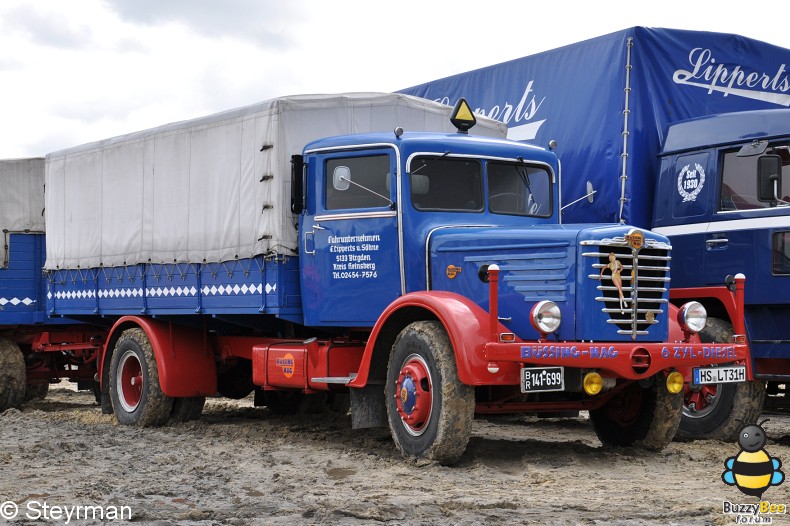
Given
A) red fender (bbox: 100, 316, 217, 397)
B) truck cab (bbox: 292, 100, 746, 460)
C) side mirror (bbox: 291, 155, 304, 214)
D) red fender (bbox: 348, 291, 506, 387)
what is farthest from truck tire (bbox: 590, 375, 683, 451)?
red fender (bbox: 100, 316, 217, 397)

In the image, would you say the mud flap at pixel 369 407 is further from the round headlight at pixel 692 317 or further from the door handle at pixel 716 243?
the door handle at pixel 716 243

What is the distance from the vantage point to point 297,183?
9969 millimetres

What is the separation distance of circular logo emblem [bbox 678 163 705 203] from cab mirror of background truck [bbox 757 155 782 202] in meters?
0.75

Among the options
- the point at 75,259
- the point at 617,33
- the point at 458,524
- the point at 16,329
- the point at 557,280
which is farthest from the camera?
the point at 16,329

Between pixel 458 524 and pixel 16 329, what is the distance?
9.95 m

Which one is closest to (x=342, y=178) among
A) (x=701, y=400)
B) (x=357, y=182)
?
(x=357, y=182)

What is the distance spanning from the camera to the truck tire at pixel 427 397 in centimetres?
829

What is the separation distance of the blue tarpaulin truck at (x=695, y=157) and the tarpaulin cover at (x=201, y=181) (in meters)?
1.02

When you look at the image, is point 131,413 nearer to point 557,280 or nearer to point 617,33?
point 557,280

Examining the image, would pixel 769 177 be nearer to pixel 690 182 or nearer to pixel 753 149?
pixel 753 149

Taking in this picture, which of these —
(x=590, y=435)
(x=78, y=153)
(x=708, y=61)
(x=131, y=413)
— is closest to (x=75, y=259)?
(x=78, y=153)

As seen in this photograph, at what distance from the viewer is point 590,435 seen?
11297 millimetres

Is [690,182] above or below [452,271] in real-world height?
above

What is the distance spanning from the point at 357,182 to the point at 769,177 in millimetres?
3617
